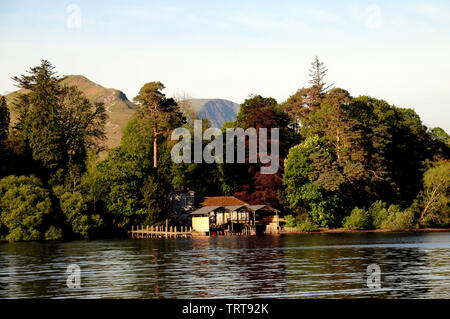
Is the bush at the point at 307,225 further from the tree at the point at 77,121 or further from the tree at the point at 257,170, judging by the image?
the tree at the point at 77,121

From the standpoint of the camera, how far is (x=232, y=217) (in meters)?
101

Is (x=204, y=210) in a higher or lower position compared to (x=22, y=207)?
lower

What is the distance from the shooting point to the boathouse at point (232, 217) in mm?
99250

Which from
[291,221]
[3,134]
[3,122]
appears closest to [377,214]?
[291,221]

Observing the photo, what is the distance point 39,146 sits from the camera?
3605 inches

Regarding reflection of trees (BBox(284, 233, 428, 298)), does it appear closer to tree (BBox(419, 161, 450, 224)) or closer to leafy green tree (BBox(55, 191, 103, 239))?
leafy green tree (BBox(55, 191, 103, 239))

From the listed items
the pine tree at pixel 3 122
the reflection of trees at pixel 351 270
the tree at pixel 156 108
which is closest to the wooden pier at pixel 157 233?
the tree at pixel 156 108

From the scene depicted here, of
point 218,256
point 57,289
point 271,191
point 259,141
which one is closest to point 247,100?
point 259,141

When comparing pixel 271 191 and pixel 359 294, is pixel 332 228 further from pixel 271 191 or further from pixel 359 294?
pixel 359 294

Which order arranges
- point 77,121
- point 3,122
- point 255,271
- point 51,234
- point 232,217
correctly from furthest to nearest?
point 77,121 < point 232,217 < point 3,122 < point 51,234 < point 255,271

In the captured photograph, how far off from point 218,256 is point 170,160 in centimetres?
5092

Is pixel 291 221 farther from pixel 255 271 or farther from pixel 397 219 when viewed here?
pixel 255 271

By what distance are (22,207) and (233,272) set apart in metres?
46.5

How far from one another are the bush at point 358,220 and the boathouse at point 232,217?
1079 cm
